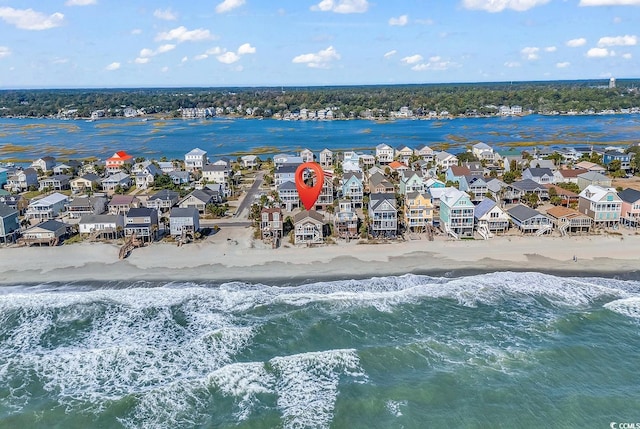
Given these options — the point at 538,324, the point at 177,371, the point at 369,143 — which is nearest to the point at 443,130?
the point at 369,143

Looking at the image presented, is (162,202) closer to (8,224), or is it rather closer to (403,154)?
(8,224)

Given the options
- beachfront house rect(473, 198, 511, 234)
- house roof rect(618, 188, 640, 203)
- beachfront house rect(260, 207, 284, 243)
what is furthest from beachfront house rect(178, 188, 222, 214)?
house roof rect(618, 188, 640, 203)

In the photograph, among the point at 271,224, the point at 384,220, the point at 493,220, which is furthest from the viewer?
the point at 493,220

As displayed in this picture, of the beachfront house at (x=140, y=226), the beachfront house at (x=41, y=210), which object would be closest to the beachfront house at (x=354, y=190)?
the beachfront house at (x=140, y=226)

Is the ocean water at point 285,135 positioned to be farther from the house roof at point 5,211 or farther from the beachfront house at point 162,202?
the house roof at point 5,211

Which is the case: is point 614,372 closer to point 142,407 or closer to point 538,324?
point 538,324

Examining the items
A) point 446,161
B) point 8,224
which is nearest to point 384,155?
point 446,161

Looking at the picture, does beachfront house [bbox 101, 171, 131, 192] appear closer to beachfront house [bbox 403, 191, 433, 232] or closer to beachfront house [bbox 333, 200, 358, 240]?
beachfront house [bbox 333, 200, 358, 240]

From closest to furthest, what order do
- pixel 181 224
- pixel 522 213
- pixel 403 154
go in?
pixel 181 224, pixel 522 213, pixel 403 154
